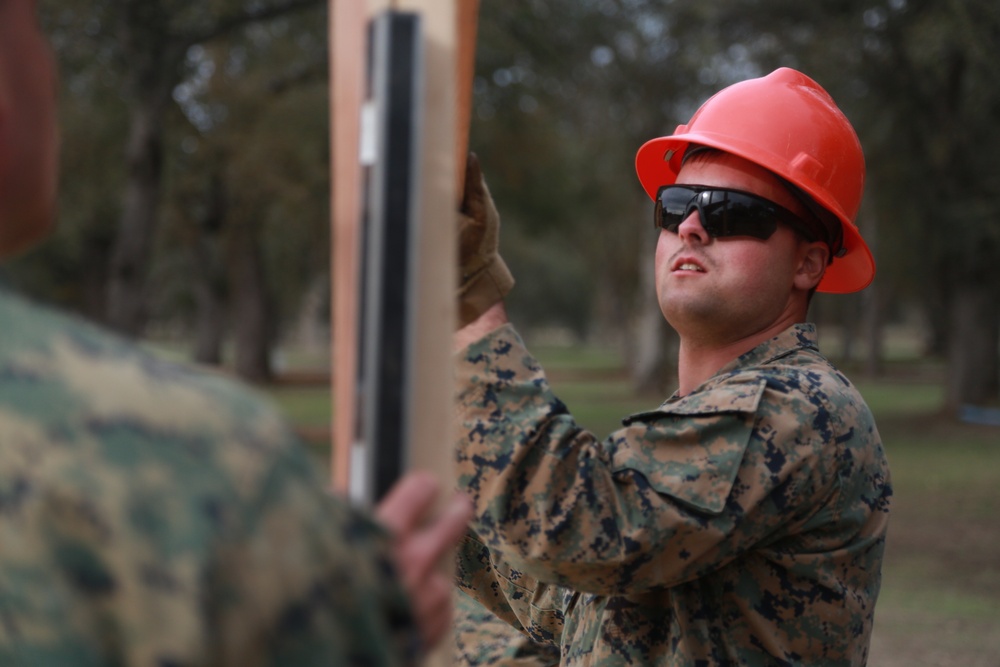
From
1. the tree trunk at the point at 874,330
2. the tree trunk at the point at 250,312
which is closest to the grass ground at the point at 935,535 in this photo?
the tree trunk at the point at 874,330

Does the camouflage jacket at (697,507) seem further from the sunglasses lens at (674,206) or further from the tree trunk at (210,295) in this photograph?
the tree trunk at (210,295)

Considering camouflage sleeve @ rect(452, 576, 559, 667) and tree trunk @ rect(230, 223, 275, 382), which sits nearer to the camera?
camouflage sleeve @ rect(452, 576, 559, 667)

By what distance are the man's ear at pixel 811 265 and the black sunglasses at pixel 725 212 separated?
51 millimetres

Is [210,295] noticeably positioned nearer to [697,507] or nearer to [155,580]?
[697,507]

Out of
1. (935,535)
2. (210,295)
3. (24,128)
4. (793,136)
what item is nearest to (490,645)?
(793,136)

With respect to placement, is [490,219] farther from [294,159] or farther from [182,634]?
[294,159]

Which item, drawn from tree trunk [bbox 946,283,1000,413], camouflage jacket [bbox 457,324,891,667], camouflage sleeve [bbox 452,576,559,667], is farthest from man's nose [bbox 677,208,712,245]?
tree trunk [bbox 946,283,1000,413]

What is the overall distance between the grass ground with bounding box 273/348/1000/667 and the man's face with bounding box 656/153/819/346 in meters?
4.84

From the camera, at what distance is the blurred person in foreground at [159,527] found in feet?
2.78

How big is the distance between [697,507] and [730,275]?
2.18 ft

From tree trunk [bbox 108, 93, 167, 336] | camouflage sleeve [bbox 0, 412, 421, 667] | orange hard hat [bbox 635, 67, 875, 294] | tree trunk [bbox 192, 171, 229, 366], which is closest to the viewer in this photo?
camouflage sleeve [bbox 0, 412, 421, 667]

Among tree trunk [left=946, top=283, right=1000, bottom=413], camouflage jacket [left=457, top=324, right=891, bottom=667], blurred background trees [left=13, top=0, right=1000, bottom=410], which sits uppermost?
blurred background trees [left=13, top=0, right=1000, bottom=410]

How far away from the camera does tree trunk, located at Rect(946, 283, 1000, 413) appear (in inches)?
756

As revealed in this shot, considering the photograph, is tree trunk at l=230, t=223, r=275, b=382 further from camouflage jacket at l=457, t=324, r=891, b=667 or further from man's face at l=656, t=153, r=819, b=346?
camouflage jacket at l=457, t=324, r=891, b=667
